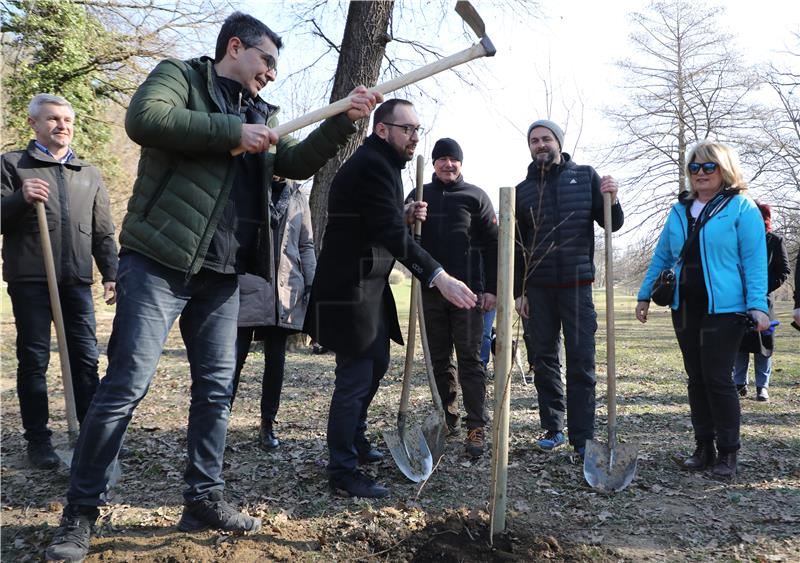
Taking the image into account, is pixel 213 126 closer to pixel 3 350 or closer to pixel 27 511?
pixel 27 511

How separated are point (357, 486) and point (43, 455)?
2.08 meters

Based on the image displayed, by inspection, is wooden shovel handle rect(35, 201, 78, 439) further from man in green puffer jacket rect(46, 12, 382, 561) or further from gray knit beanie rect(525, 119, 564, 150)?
gray knit beanie rect(525, 119, 564, 150)

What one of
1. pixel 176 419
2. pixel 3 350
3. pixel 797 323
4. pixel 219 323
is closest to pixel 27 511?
pixel 219 323

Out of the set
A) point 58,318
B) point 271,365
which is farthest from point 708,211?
point 58,318

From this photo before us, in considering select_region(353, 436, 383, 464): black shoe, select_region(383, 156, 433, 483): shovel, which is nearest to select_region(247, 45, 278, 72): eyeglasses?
select_region(383, 156, 433, 483): shovel

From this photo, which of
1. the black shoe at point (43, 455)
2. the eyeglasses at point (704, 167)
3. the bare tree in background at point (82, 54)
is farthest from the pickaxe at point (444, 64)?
the bare tree in background at point (82, 54)

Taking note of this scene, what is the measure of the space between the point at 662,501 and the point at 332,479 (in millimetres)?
1915

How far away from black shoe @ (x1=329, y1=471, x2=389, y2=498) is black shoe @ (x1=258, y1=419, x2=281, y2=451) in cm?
103

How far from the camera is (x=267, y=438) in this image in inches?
176

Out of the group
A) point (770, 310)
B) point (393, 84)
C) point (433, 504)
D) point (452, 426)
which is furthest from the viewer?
point (770, 310)

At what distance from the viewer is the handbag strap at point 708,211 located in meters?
3.97

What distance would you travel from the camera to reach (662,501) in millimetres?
3586

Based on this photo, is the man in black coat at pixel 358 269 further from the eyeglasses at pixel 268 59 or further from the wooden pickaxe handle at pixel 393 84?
the eyeglasses at pixel 268 59

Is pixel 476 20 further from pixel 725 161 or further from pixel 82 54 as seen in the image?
pixel 82 54
